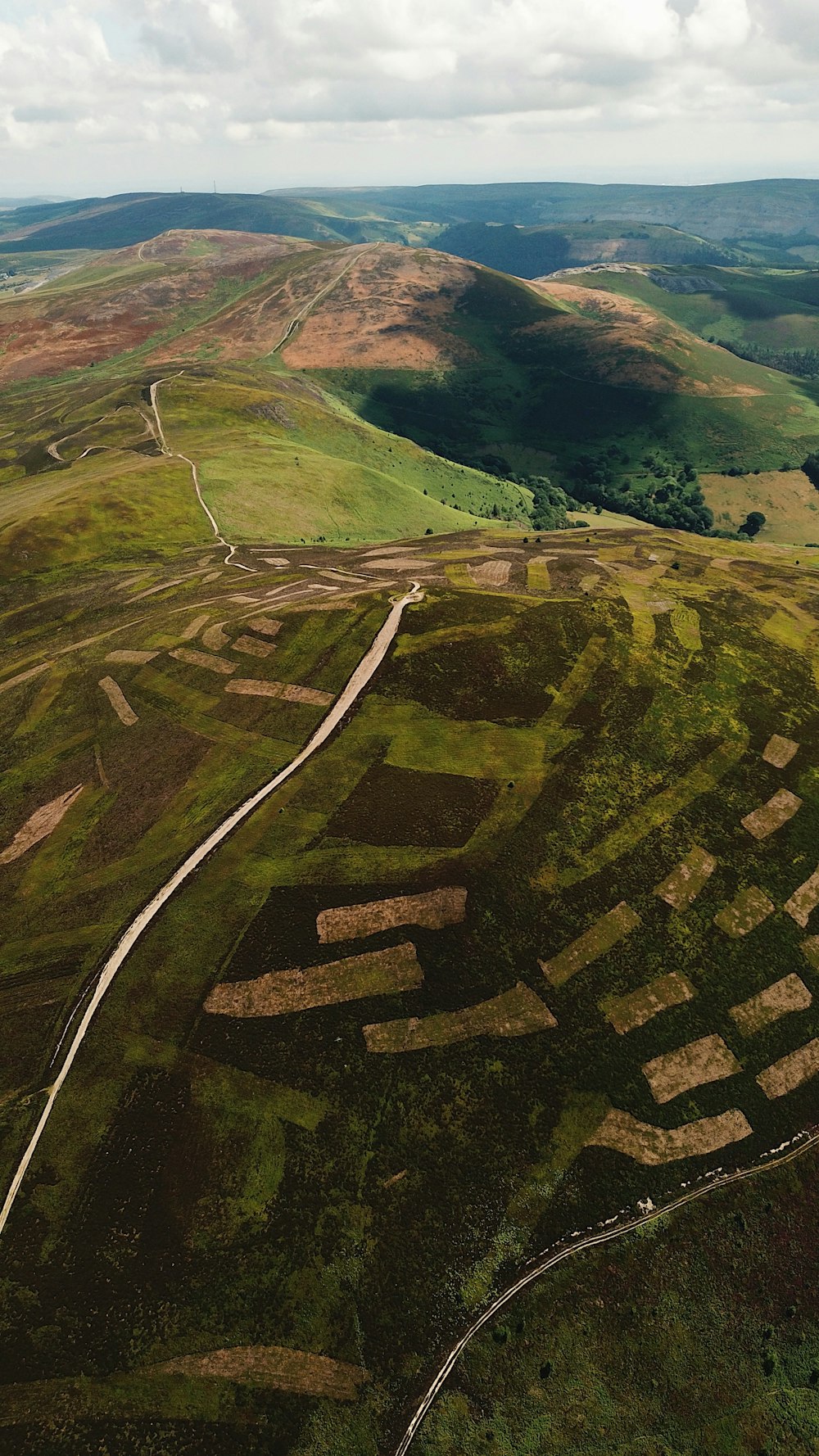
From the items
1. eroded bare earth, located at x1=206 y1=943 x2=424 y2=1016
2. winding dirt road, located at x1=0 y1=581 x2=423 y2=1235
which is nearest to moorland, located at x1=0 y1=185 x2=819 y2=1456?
eroded bare earth, located at x1=206 y1=943 x2=424 y2=1016

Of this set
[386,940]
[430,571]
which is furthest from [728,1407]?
[430,571]

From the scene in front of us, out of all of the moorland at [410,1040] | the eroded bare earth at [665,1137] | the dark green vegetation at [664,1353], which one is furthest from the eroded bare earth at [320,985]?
the dark green vegetation at [664,1353]

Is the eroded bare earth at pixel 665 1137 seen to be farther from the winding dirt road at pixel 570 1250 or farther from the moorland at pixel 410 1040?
the winding dirt road at pixel 570 1250

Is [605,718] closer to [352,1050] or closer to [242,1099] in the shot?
[352,1050]

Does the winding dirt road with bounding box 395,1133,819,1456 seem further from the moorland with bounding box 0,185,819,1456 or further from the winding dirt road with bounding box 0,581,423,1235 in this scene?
the winding dirt road with bounding box 0,581,423,1235

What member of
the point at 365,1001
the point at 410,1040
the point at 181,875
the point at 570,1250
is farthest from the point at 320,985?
the point at 570,1250

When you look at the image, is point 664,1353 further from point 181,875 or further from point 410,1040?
point 181,875

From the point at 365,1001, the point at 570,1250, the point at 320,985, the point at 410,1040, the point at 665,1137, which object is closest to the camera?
the point at 570,1250
